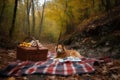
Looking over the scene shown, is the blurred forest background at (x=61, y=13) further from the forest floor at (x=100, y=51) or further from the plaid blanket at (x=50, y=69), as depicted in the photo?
the plaid blanket at (x=50, y=69)

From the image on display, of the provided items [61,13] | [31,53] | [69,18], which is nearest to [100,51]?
[31,53]

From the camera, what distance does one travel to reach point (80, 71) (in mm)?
5859

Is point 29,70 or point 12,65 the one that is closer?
point 29,70

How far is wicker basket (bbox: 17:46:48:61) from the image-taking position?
24.1 feet

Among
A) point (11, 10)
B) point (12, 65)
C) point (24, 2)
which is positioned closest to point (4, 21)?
point (11, 10)

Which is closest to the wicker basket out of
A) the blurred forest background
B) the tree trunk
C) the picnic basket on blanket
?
the picnic basket on blanket

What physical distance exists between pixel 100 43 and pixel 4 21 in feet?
34.4

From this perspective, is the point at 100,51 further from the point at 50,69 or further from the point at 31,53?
the point at 50,69

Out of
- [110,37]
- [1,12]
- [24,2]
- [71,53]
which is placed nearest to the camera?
[71,53]

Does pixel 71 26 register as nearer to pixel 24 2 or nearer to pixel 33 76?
pixel 24 2

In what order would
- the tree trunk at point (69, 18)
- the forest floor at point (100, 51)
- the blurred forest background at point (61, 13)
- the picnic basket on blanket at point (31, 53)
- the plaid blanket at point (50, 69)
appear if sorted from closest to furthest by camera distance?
the forest floor at point (100, 51) → the plaid blanket at point (50, 69) → the picnic basket on blanket at point (31, 53) → the blurred forest background at point (61, 13) → the tree trunk at point (69, 18)

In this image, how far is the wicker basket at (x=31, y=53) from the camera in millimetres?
7332

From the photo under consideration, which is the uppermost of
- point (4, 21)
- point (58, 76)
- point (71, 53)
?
point (4, 21)

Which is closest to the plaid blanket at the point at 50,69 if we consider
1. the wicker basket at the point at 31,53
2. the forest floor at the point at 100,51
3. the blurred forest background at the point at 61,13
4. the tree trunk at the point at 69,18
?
the forest floor at the point at 100,51
